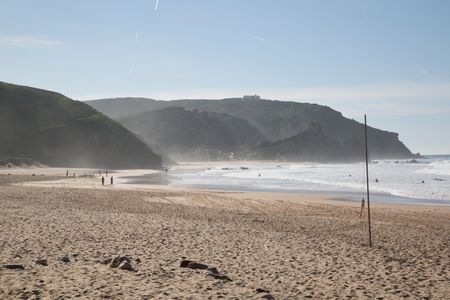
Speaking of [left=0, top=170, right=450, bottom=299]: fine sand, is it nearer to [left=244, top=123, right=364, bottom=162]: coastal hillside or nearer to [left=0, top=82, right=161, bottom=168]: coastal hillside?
[left=0, top=82, right=161, bottom=168]: coastal hillside

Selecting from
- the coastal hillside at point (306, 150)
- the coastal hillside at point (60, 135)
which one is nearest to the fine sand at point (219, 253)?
the coastal hillside at point (60, 135)

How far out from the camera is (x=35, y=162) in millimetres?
85688

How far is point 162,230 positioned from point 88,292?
7752mm

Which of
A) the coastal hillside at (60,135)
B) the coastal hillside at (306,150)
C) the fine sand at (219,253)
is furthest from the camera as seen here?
the coastal hillside at (306,150)

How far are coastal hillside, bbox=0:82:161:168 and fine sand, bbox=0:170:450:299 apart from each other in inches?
3095

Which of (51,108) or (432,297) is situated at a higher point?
(51,108)

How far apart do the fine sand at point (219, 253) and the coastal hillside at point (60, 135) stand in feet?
258

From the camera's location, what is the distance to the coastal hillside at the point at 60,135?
314ft

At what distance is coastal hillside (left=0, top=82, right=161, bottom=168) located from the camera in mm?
95688

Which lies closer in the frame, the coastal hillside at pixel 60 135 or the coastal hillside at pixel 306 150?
the coastal hillside at pixel 60 135

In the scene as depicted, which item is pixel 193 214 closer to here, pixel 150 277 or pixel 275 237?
pixel 275 237

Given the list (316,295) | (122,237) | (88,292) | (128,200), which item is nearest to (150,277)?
(88,292)

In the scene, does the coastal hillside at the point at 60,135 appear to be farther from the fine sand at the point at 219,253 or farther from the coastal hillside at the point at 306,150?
the fine sand at the point at 219,253

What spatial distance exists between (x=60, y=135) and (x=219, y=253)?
318ft
